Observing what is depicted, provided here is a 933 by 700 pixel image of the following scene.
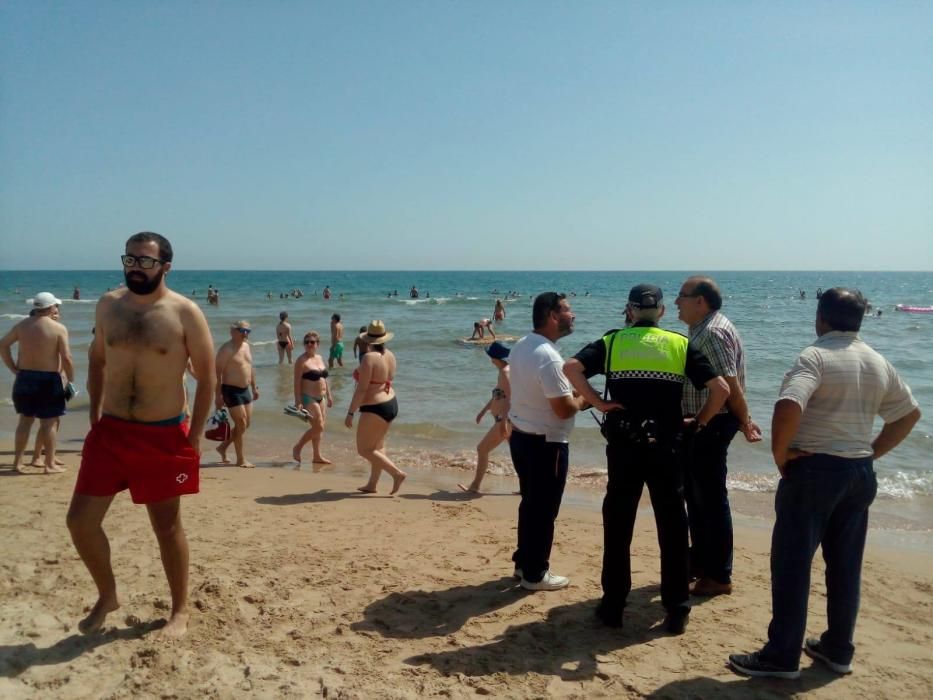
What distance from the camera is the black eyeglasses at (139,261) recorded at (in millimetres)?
3503

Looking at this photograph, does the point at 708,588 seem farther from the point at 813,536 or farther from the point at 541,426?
the point at 541,426

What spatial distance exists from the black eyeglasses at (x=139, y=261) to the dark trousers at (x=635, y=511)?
2578 mm

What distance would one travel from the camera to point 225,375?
28.4ft

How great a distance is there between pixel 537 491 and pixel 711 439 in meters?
1.11

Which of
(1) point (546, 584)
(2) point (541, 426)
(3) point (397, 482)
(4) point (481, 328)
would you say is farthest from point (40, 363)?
(4) point (481, 328)

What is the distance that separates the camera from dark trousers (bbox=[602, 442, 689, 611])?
12.6 ft

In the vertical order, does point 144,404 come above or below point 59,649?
above

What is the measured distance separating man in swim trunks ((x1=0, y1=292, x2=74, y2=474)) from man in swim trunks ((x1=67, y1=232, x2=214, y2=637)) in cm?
420

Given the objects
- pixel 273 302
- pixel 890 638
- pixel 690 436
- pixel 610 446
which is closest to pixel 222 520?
pixel 610 446

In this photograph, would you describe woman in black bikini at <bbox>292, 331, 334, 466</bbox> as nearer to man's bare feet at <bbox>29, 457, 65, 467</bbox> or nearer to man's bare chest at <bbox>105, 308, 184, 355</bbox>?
man's bare feet at <bbox>29, 457, 65, 467</bbox>

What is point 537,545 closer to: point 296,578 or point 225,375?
point 296,578

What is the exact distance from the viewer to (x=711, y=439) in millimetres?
4352

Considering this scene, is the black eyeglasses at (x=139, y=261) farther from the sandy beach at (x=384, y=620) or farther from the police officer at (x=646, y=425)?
the police officer at (x=646, y=425)

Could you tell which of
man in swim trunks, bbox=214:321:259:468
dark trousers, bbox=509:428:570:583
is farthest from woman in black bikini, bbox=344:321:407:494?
dark trousers, bbox=509:428:570:583
